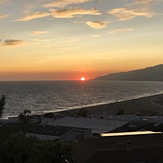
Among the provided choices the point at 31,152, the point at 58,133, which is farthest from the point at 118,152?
the point at 58,133

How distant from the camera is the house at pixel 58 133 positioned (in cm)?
3429

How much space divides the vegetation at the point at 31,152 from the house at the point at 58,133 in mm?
17234

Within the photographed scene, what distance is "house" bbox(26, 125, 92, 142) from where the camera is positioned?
34291 mm

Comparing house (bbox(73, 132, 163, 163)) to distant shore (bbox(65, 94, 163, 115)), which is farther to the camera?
distant shore (bbox(65, 94, 163, 115))

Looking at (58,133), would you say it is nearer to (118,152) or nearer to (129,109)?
(118,152)

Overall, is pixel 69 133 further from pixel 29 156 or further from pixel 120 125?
pixel 29 156

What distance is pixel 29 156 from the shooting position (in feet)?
52.3

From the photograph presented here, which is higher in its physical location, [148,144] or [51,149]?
[51,149]

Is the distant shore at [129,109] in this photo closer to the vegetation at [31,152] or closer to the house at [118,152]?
the house at [118,152]

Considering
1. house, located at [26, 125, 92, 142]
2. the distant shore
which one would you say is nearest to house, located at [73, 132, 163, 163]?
house, located at [26, 125, 92, 142]

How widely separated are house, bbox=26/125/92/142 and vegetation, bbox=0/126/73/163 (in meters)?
17.2

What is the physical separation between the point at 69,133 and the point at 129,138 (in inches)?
421

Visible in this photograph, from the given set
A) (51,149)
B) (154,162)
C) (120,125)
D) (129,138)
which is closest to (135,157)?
(154,162)

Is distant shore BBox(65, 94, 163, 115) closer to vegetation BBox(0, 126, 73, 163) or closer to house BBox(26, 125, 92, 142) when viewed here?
house BBox(26, 125, 92, 142)
